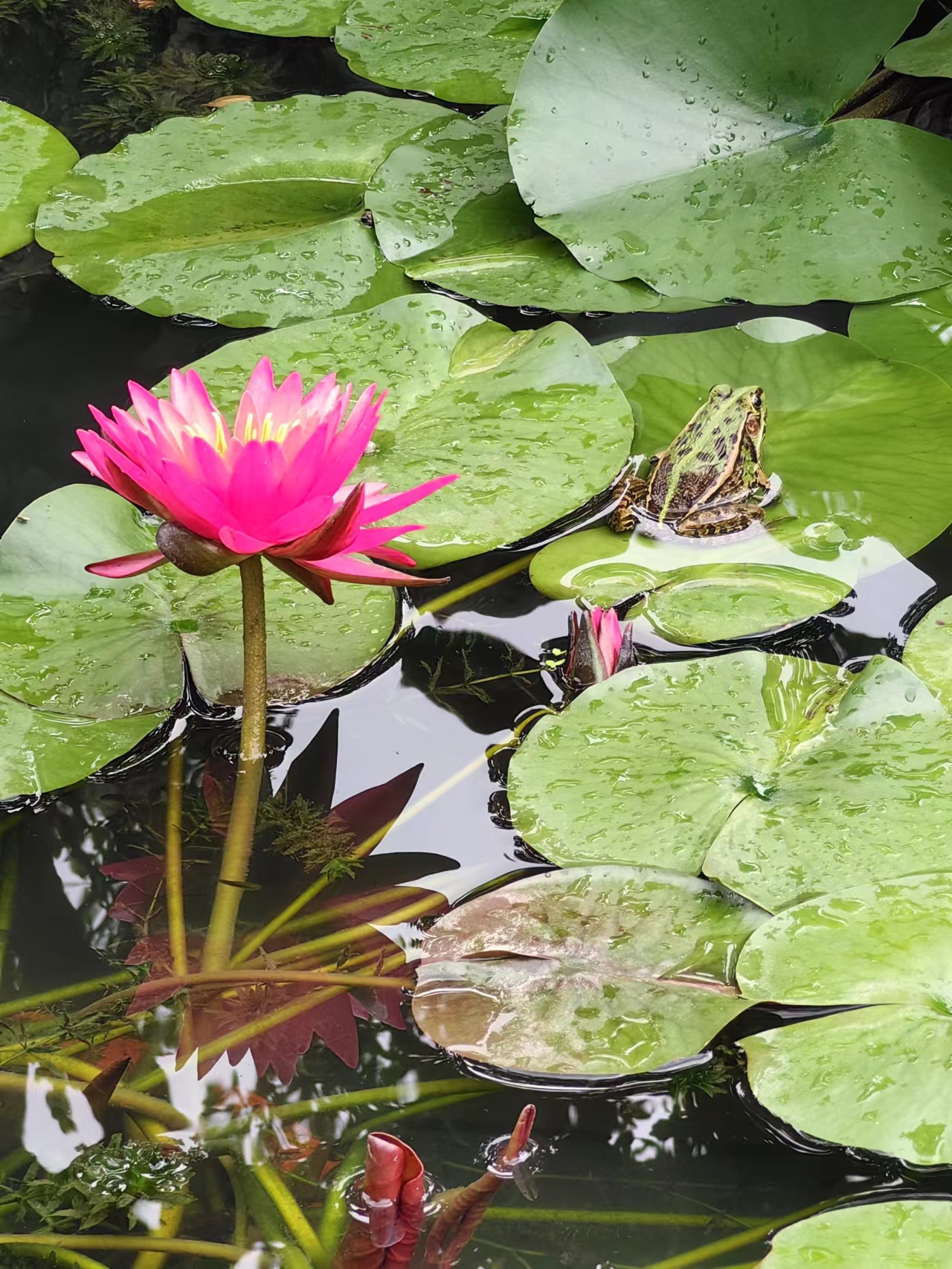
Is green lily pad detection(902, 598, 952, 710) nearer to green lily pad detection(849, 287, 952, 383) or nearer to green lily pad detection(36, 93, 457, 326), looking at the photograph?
green lily pad detection(849, 287, 952, 383)

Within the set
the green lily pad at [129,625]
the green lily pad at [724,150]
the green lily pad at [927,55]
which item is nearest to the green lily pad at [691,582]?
the green lily pad at [129,625]

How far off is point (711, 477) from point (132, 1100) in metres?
1.19

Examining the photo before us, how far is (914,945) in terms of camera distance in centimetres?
115

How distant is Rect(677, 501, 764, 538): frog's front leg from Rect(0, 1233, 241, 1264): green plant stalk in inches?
47.1

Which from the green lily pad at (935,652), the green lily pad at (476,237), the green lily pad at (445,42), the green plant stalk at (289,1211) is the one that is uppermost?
the green lily pad at (445,42)

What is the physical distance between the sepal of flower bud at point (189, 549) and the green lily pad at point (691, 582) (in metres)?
0.60

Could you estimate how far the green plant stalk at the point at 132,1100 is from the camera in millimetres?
1130

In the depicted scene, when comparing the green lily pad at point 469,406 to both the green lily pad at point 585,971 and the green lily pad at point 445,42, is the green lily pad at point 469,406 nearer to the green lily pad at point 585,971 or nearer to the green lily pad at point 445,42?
the green lily pad at point 585,971

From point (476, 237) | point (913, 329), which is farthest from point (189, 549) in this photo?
point (913, 329)

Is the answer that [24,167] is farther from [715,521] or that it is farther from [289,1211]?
[289,1211]

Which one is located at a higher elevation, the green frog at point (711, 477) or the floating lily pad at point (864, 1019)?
the green frog at point (711, 477)

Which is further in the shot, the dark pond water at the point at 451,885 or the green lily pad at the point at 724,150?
the green lily pad at the point at 724,150

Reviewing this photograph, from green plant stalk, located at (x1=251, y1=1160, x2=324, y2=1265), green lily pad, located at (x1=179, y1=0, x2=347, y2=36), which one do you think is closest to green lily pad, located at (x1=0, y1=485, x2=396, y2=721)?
green plant stalk, located at (x1=251, y1=1160, x2=324, y2=1265)

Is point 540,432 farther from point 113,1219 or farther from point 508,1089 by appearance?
point 113,1219
